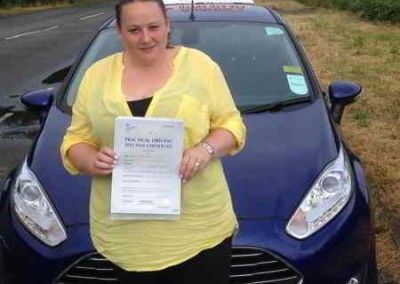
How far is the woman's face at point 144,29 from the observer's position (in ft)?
7.60

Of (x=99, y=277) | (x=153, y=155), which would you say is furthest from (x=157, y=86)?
(x=99, y=277)

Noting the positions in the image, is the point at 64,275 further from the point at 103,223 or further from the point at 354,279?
the point at 354,279

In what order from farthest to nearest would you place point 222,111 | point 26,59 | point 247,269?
point 26,59, point 247,269, point 222,111

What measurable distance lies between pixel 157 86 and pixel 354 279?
145 centimetres

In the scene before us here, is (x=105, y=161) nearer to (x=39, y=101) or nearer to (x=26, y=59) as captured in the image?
(x=39, y=101)

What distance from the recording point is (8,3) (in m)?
33.7

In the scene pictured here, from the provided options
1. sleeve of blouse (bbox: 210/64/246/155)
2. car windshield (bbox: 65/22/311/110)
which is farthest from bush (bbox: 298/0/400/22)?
sleeve of blouse (bbox: 210/64/246/155)

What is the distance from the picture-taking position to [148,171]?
2.33 m

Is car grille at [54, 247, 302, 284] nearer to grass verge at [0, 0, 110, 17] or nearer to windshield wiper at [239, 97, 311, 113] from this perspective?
windshield wiper at [239, 97, 311, 113]

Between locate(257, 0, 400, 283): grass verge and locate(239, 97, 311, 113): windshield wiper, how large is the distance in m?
0.97

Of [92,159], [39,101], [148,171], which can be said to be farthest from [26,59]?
[148,171]

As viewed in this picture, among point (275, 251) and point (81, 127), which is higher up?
point (81, 127)

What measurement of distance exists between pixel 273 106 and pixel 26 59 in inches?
409

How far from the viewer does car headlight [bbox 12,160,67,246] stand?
324 cm
